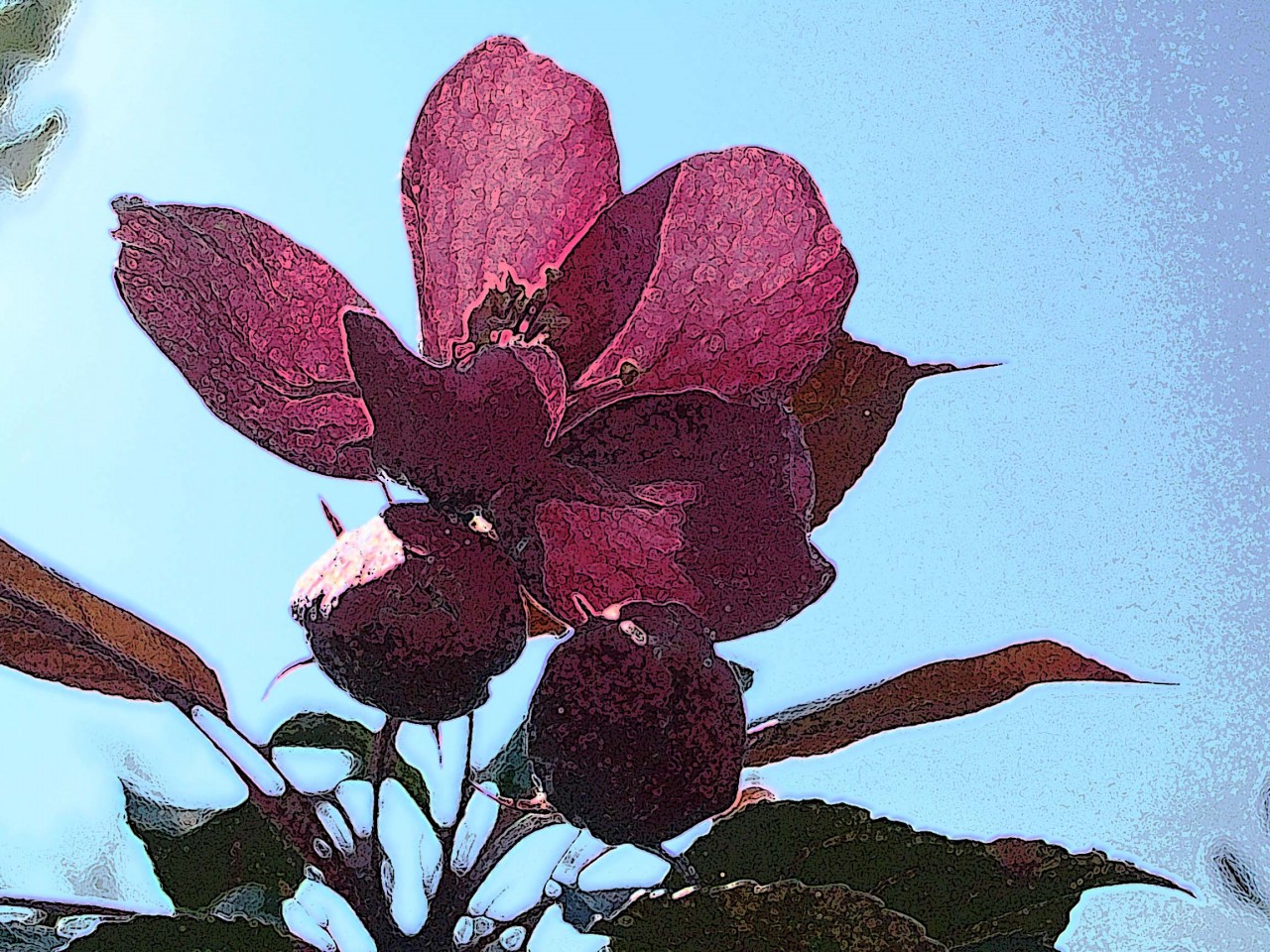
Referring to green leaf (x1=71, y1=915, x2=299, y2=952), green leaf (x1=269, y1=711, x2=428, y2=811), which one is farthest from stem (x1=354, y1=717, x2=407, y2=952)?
green leaf (x1=269, y1=711, x2=428, y2=811)

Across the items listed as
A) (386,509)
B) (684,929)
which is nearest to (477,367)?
(386,509)

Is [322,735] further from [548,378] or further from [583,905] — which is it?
[548,378]

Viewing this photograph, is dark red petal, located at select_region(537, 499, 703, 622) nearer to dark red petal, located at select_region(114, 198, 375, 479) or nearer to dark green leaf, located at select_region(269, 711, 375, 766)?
dark red petal, located at select_region(114, 198, 375, 479)

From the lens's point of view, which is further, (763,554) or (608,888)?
(608,888)

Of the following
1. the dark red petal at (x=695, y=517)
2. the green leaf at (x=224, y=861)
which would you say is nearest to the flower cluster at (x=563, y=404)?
the dark red petal at (x=695, y=517)

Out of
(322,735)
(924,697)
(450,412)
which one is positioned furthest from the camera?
(322,735)

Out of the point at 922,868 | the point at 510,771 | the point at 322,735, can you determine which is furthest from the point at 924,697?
the point at 322,735

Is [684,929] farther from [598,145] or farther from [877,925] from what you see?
[598,145]
